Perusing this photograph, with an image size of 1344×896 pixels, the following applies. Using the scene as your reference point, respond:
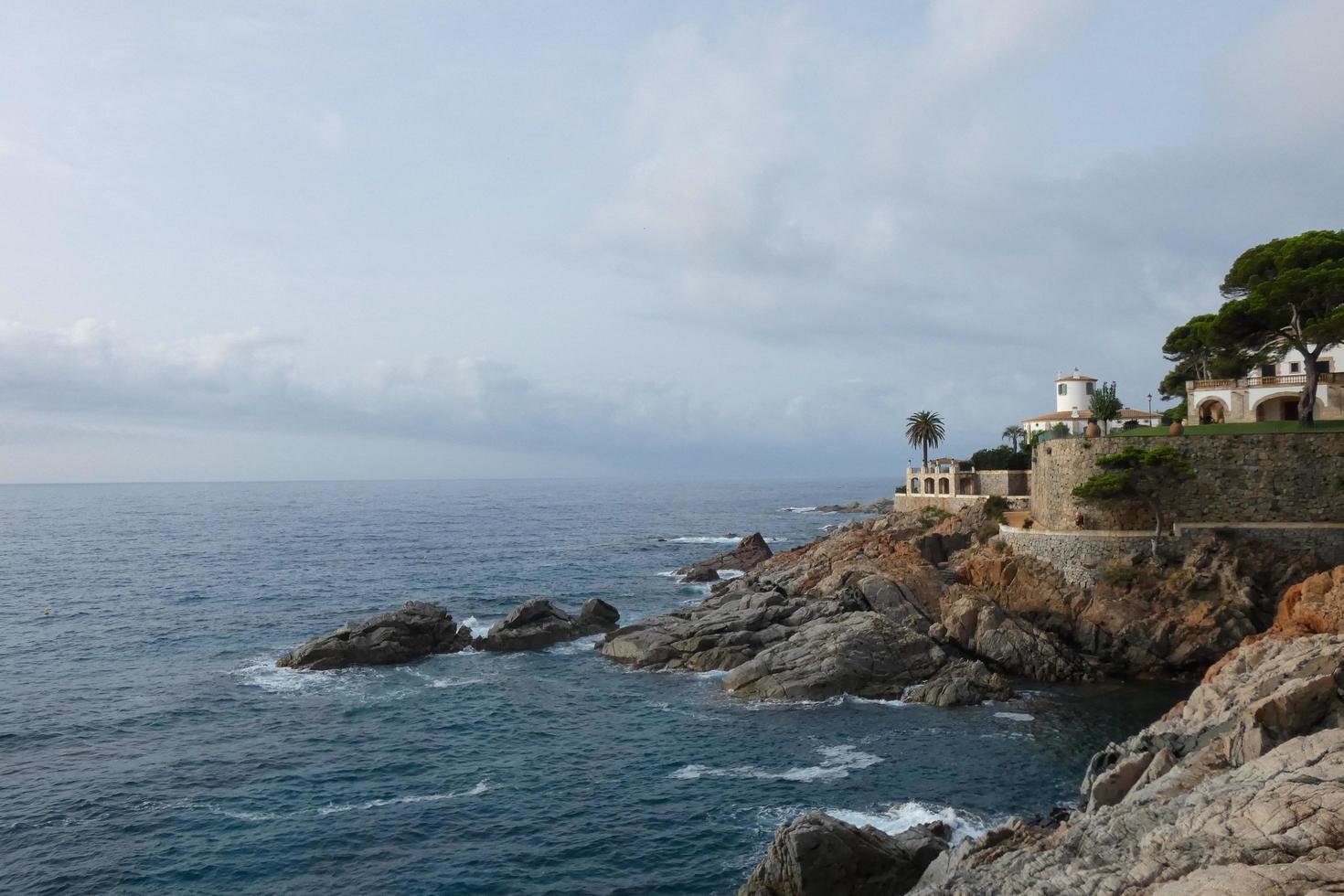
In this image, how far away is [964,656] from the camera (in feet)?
164

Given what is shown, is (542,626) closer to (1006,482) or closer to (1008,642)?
(1008,642)

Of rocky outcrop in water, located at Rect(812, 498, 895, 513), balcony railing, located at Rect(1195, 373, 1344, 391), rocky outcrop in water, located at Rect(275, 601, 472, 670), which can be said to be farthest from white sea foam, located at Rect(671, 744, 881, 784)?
rocky outcrop in water, located at Rect(812, 498, 895, 513)

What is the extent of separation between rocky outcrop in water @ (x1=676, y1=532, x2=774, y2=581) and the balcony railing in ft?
149

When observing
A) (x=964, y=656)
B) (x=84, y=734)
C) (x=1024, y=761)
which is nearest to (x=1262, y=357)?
(x=964, y=656)

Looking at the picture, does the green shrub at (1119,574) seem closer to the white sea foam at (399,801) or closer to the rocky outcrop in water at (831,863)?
the rocky outcrop in water at (831,863)

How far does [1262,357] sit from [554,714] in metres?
59.8

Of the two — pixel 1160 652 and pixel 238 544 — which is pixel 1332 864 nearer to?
pixel 1160 652

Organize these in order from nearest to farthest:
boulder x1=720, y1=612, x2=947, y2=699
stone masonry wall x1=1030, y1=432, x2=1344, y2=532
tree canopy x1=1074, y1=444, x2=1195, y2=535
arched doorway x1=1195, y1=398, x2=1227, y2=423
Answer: boulder x1=720, y1=612, x2=947, y2=699 < stone masonry wall x1=1030, y1=432, x2=1344, y2=532 < tree canopy x1=1074, y1=444, x2=1195, y2=535 < arched doorway x1=1195, y1=398, x2=1227, y2=423

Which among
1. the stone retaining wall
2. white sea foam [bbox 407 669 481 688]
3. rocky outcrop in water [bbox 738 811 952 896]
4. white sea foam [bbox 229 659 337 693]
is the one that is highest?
the stone retaining wall

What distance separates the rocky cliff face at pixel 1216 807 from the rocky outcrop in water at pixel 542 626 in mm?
37921

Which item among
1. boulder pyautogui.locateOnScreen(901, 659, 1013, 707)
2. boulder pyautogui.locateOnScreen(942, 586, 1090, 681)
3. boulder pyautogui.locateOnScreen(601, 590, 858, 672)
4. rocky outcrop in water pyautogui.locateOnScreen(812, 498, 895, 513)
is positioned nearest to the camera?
boulder pyautogui.locateOnScreen(901, 659, 1013, 707)

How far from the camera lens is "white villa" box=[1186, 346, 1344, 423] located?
61.7 metres

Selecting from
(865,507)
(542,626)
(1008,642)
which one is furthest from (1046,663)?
(865,507)

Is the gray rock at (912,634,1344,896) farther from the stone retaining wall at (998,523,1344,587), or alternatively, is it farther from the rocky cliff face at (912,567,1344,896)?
the stone retaining wall at (998,523,1344,587)
